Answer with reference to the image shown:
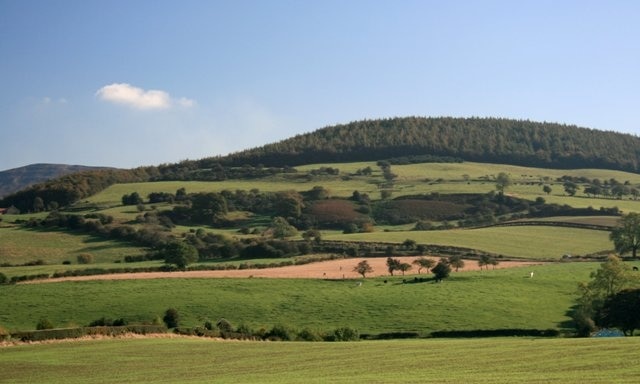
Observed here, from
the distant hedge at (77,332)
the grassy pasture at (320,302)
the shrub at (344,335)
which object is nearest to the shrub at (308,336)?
the shrub at (344,335)

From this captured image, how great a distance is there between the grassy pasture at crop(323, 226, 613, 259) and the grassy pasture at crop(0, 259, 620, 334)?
25504mm

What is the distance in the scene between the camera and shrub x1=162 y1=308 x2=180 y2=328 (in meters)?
75.1

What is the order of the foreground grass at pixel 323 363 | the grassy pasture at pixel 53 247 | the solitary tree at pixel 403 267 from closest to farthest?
1. the foreground grass at pixel 323 363
2. the solitary tree at pixel 403 267
3. the grassy pasture at pixel 53 247

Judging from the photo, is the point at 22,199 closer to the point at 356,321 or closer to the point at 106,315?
the point at 106,315

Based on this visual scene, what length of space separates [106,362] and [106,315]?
30.4 meters

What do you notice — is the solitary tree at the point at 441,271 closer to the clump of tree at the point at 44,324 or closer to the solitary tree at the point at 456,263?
the solitary tree at the point at 456,263

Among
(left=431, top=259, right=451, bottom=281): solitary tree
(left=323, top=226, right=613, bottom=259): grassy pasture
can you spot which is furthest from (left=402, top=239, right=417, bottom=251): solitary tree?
(left=431, top=259, right=451, bottom=281): solitary tree

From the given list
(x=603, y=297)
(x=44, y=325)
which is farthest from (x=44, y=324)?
(x=603, y=297)

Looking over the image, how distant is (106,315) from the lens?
77.2 metres

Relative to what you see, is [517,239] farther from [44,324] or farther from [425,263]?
[44,324]

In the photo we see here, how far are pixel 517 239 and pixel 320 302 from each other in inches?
2256

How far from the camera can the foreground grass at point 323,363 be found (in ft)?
117

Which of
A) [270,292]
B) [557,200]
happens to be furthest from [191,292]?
[557,200]

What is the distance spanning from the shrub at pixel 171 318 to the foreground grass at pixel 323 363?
1687cm
